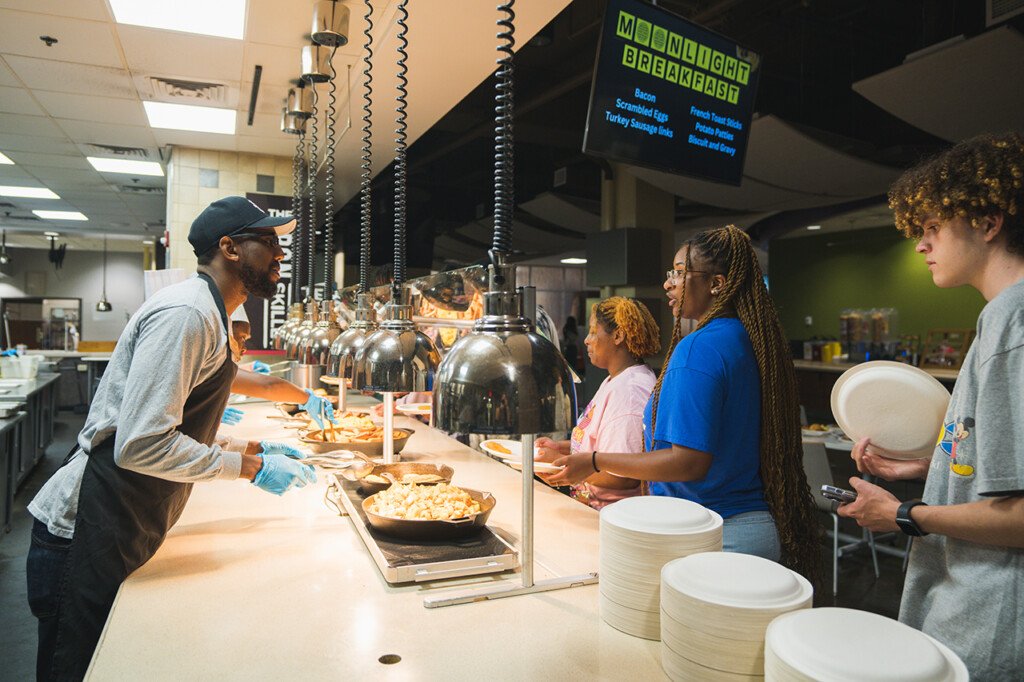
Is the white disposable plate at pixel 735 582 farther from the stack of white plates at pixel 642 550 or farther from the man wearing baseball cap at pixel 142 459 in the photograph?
the man wearing baseball cap at pixel 142 459

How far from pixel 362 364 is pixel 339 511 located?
0.67 meters

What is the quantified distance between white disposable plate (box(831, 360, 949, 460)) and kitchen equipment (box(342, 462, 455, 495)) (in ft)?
4.13

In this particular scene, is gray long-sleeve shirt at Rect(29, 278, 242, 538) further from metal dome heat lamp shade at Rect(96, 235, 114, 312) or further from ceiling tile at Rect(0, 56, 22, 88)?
metal dome heat lamp shade at Rect(96, 235, 114, 312)

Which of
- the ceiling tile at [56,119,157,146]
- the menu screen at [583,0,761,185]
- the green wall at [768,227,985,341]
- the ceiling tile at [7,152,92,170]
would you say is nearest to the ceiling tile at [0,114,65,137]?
the ceiling tile at [56,119,157,146]

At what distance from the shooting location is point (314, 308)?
134 inches

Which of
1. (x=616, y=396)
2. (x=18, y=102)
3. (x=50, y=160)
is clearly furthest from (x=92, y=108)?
(x=616, y=396)

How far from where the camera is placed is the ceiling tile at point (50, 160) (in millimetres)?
7152

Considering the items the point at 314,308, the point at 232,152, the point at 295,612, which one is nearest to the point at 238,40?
the point at 314,308

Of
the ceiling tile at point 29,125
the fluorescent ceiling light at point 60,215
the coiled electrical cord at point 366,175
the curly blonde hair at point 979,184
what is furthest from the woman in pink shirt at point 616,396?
the fluorescent ceiling light at point 60,215

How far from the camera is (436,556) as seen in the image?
1715 millimetres

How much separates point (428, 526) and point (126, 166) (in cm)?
A: 749

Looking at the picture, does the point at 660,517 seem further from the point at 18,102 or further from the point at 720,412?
the point at 18,102

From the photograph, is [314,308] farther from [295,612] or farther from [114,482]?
[295,612]

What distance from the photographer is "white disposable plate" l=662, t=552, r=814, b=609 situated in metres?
1.12
